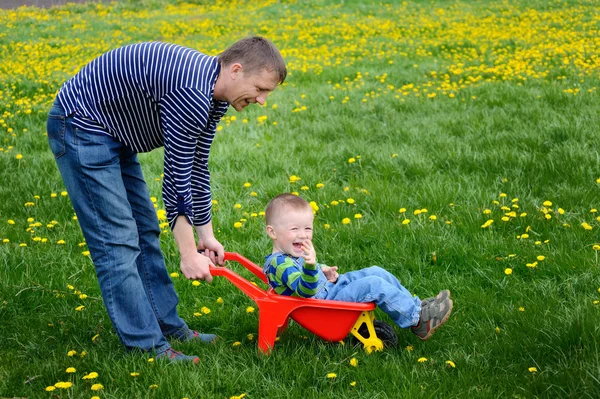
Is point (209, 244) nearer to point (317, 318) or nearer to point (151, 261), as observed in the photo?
point (151, 261)

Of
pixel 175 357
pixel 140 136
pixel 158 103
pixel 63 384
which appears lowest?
pixel 175 357

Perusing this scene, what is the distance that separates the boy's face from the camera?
3.24 m

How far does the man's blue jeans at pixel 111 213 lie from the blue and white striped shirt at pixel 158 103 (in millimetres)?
82

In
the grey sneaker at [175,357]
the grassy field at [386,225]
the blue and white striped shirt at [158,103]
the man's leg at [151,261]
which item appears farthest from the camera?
the man's leg at [151,261]

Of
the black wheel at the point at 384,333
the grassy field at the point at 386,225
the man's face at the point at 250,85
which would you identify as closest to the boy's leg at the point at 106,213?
the grassy field at the point at 386,225

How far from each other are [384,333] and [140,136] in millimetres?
1382

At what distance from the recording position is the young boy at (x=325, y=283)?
3.16 meters

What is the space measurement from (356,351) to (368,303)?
0.78 feet

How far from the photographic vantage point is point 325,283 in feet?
10.9

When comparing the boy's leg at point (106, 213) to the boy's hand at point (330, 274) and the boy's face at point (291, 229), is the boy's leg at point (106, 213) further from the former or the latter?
the boy's hand at point (330, 274)

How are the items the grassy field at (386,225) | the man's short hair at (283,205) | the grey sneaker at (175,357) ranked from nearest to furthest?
the grassy field at (386,225), the grey sneaker at (175,357), the man's short hair at (283,205)

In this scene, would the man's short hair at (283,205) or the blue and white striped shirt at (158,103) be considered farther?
the man's short hair at (283,205)

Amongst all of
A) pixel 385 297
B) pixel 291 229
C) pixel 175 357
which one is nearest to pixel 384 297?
pixel 385 297

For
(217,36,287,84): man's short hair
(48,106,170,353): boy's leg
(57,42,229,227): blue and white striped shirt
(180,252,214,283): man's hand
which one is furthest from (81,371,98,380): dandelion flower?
(217,36,287,84): man's short hair
